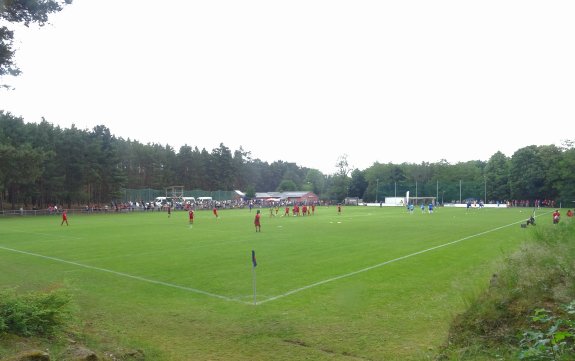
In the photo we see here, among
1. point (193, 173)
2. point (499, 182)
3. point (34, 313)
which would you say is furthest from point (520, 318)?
point (499, 182)

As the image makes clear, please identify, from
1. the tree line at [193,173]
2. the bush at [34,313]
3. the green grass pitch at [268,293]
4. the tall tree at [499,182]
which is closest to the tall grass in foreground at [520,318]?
the green grass pitch at [268,293]

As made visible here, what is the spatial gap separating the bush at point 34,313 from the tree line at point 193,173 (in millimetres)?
49852

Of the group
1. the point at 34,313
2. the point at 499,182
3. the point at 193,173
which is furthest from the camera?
the point at 499,182

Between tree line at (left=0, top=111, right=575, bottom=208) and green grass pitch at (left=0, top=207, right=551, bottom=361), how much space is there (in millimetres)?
41902

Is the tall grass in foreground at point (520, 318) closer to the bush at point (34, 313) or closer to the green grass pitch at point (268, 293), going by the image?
the green grass pitch at point (268, 293)

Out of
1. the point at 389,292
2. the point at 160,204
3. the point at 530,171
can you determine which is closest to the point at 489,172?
the point at 530,171

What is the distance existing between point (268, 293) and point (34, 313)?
18.7 ft

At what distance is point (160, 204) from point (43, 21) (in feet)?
226

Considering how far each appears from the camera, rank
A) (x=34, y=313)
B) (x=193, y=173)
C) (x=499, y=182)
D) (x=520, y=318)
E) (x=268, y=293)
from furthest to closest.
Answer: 1. (x=499, y=182)
2. (x=193, y=173)
3. (x=268, y=293)
4. (x=34, y=313)
5. (x=520, y=318)

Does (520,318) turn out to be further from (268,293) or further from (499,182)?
(499,182)

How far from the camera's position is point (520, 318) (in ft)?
20.4

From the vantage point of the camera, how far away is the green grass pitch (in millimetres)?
Result: 7430

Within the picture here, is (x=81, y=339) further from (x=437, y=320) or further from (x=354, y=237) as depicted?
(x=354, y=237)

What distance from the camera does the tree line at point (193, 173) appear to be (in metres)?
60.3
